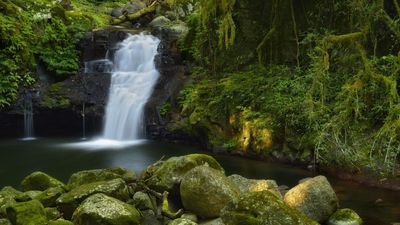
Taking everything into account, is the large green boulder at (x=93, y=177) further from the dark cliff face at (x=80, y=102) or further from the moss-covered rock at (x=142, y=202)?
the dark cliff face at (x=80, y=102)

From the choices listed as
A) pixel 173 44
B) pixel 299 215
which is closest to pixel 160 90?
pixel 173 44

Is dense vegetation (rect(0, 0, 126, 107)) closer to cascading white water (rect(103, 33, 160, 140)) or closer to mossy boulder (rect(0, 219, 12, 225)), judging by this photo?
cascading white water (rect(103, 33, 160, 140))

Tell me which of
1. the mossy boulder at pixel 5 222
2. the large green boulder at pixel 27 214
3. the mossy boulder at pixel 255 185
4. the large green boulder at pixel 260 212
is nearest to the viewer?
the large green boulder at pixel 260 212

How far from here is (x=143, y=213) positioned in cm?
660

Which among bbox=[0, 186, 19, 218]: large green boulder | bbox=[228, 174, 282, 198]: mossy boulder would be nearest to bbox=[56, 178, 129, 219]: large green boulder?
bbox=[0, 186, 19, 218]: large green boulder

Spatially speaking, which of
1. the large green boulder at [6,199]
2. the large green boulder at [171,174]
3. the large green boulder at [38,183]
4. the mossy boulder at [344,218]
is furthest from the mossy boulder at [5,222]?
the mossy boulder at [344,218]

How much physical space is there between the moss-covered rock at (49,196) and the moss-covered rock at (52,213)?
222mm

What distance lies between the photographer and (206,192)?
6.25 meters

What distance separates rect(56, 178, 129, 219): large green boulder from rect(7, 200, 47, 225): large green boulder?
518 millimetres

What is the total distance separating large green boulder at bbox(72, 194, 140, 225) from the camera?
5.77m

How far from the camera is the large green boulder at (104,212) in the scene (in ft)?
18.9

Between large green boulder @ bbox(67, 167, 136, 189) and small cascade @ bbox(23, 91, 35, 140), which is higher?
small cascade @ bbox(23, 91, 35, 140)

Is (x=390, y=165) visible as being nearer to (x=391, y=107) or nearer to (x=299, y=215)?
(x=391, y=107)

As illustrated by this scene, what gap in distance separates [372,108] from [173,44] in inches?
402
